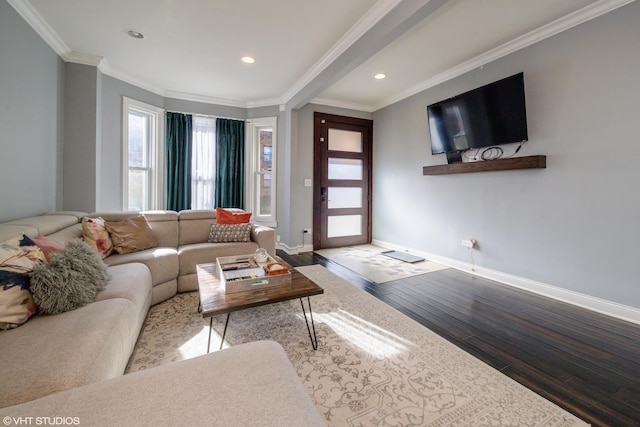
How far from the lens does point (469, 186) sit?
3525mm

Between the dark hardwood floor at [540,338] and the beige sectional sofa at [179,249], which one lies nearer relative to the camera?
the dark hardwood floor at [540,338]

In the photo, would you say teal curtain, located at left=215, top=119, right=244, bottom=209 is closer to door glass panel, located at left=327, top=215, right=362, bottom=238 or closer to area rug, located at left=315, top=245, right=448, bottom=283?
door glass panel, located at left=327, top=215, right=362, bottom=238

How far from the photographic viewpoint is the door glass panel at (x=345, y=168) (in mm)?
4830

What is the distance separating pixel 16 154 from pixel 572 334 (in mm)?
4918

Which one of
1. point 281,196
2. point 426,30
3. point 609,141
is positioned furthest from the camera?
point 281,196

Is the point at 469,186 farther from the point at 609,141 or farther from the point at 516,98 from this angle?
the point at 609,141

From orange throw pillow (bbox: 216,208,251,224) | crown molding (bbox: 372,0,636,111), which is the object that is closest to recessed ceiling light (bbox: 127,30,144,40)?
orange throw pillow (bbox: 216,208,251,224)

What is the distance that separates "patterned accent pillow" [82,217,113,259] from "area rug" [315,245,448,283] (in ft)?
8.87

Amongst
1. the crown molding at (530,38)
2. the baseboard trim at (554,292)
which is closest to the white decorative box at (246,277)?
the baseboard trim at (554,292)

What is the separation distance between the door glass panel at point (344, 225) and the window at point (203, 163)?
2.15m

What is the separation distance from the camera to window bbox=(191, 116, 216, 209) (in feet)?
14.7

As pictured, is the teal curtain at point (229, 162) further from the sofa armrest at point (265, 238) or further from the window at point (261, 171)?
the sofa armrest at point (265, 238)

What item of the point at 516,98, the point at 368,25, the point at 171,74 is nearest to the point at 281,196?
the point at 171,74

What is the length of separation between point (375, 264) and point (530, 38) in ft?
10.3
